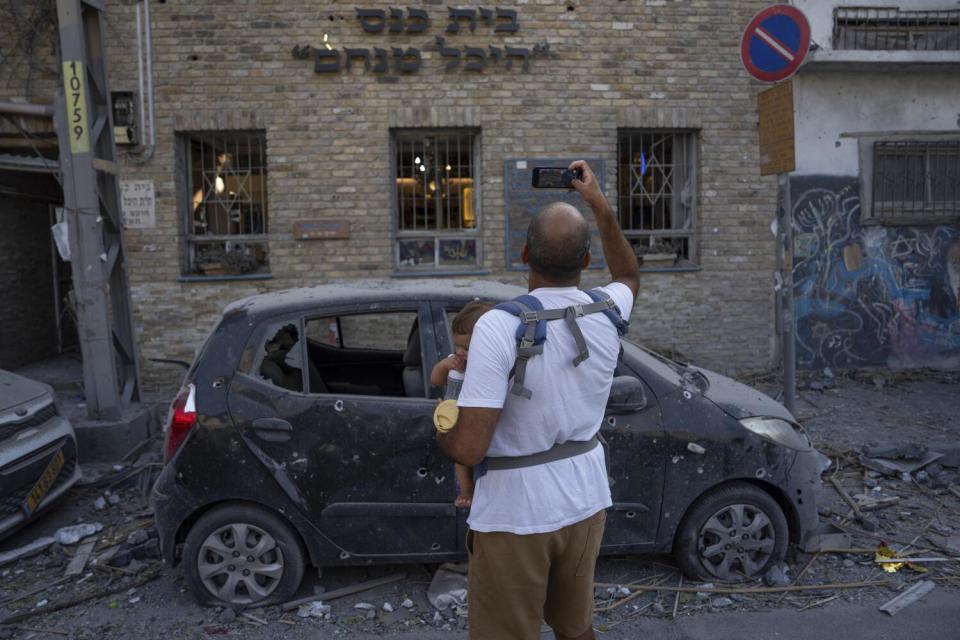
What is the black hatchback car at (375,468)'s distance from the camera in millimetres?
3949

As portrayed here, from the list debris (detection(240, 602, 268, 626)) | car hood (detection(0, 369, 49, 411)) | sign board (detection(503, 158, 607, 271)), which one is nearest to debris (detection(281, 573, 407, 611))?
debris (detection(240, 602, 268, 626))

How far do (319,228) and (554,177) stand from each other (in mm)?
6652

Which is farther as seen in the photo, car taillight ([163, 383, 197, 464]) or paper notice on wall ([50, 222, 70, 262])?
paper notice on wall ([50, 222, 70, 262])

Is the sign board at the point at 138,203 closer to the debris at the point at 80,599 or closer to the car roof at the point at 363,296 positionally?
the car roof at the point at 363,296

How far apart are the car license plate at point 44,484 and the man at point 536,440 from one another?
3.69 meters

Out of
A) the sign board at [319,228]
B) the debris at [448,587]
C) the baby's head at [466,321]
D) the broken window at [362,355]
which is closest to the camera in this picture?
the baby's head at [466,321]

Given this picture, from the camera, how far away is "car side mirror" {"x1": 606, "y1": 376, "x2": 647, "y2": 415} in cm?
393

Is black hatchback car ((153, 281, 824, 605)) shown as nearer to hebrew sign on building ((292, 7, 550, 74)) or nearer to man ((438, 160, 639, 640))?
man ((438, 160, 639, 640))

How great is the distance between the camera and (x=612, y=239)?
2672 millimetres

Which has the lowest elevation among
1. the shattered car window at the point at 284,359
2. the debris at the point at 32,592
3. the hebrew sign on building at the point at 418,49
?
the debris at the point at 32,592

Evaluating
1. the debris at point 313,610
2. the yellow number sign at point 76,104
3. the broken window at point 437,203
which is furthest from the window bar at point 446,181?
the debris at point 313,610

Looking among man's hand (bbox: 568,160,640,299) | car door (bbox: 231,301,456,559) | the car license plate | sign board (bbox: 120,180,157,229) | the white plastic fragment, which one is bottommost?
the white plastic fragment

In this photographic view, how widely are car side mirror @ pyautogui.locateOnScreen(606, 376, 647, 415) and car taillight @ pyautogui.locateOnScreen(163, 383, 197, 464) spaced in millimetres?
2173

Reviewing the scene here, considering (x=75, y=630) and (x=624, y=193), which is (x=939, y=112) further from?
(x=75, y=630)
